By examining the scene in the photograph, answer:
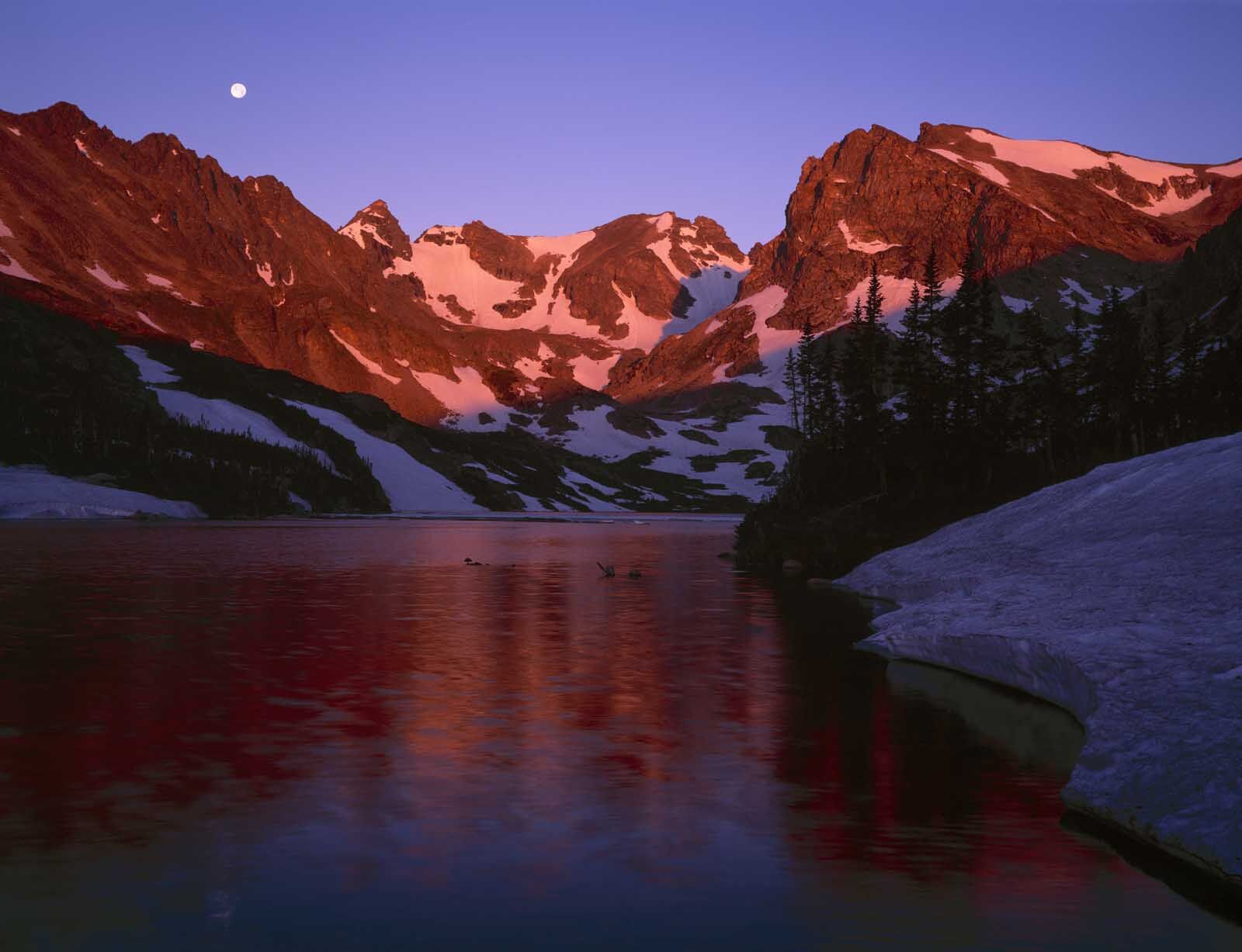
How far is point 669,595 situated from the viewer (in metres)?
52.6

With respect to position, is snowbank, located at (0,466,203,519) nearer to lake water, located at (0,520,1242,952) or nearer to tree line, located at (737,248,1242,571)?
tree line, located at (737,248,1242,571)

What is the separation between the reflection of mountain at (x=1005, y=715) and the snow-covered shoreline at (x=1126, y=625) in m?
0.40

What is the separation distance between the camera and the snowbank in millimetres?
142250

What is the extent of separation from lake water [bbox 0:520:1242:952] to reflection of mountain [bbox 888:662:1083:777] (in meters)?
0.12

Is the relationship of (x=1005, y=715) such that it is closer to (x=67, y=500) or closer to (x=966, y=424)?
(x=966, y=424)

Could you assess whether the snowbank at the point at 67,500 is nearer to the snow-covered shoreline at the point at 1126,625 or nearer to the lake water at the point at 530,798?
the lake water at the point at 530,798

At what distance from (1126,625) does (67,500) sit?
14762cm

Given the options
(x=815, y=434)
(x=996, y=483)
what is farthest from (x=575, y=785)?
(x=815, y=434)

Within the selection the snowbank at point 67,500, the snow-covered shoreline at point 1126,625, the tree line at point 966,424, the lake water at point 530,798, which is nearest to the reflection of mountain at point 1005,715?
the lake water at point 530,798

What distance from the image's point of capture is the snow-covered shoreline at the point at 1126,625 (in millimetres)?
14461

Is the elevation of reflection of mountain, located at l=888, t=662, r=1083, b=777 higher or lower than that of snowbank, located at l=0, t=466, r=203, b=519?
lower

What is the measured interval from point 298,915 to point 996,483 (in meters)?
67.4

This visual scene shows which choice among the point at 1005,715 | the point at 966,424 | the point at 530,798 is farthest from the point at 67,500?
the point at 530,798

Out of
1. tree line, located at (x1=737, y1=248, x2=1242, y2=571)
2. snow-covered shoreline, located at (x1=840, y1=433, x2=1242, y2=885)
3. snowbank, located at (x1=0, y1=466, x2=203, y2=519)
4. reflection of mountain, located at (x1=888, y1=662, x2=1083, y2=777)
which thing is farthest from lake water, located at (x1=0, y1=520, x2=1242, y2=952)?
snowbank, located at (x1=0, y1=466, x2=203, y2=519)
